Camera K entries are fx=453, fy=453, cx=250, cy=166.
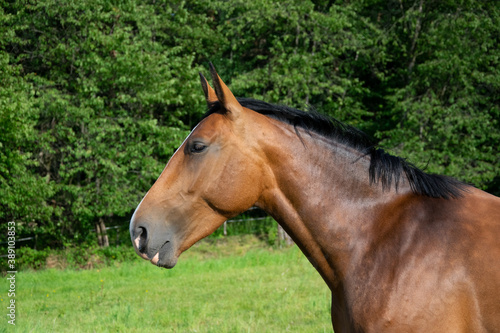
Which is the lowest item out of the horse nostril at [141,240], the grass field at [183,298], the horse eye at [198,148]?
the grass field at [183,298]

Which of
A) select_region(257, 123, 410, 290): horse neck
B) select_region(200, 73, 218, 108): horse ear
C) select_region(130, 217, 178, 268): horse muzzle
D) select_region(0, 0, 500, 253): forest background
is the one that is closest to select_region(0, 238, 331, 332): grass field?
select_region(0, 0, 500, 253): forest background

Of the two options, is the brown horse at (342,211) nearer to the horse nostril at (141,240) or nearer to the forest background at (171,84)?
the horse nostril at (141,240)

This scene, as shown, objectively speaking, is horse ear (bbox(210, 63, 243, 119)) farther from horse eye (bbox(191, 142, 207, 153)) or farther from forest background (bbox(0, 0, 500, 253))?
forest background (bbox(0, 0, 500, 253))

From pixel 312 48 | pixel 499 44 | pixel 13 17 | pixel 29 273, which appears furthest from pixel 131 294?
pixel 499 44

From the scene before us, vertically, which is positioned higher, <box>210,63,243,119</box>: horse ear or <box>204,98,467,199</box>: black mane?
<box>210,63,243,119</box>: horse ear

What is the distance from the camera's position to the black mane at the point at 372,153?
2471mm

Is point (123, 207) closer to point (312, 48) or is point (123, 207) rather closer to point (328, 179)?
point (312, 48)

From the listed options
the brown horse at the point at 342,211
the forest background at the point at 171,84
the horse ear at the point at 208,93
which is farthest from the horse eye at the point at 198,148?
the forest background at the point at 171,84

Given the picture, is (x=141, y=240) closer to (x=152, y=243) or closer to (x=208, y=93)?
(x=152, y=243)

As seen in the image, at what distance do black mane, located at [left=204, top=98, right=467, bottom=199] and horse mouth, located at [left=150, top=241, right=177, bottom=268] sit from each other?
30.6 inches

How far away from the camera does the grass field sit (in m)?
6.00

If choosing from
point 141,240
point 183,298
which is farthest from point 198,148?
point 183,298

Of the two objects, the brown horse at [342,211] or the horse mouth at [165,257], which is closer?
the brown horse at [342,211]

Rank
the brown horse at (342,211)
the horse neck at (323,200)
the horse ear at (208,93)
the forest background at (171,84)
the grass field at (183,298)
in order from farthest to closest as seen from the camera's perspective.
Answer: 1. the forest background at (171,84)
2. the grass field at (183,298)
3. the horse ear at (208,93)
4. the horse neck at (323,200)
5. the brown horse at (342,211)
